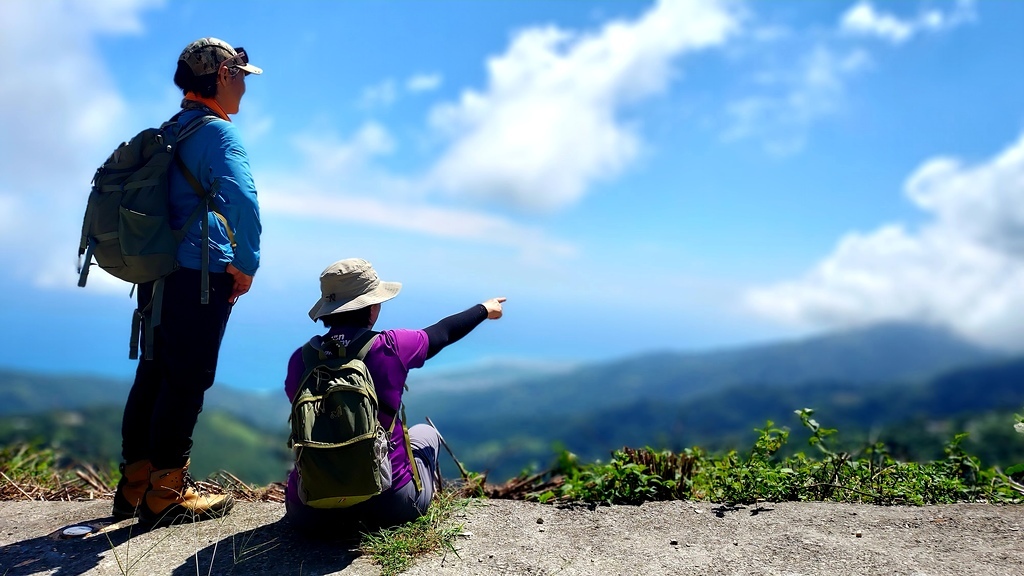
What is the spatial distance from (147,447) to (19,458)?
3.35 meters

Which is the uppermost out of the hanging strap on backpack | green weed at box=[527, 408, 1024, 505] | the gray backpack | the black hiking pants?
the gray backpack

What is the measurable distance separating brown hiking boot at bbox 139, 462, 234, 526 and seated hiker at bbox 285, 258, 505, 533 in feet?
2.99

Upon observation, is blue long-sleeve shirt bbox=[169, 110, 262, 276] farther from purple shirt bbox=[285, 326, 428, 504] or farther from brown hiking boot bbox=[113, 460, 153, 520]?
brown hiking boot bbox=[113, 460, 153, 520]

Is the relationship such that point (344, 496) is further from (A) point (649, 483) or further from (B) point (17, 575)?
(A) point (649, 483)

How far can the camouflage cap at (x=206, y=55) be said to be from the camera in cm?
467

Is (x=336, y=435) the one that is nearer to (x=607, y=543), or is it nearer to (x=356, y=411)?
(x=356, y=411)

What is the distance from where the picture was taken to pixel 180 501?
16.7ft

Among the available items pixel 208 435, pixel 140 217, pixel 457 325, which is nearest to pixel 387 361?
pixel 457 325

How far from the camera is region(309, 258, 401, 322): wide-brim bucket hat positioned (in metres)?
4.42

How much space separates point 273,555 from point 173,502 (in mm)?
984

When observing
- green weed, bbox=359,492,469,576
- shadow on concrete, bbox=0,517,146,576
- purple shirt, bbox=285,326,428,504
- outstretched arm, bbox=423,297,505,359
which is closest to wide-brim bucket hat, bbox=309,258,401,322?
purple shirt, bbox=285,326,428,504

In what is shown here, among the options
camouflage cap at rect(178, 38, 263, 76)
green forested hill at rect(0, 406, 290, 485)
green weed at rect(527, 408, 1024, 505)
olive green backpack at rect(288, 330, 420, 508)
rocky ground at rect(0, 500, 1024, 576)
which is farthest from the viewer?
green forested hill at rect(0, 406, 290, 485)

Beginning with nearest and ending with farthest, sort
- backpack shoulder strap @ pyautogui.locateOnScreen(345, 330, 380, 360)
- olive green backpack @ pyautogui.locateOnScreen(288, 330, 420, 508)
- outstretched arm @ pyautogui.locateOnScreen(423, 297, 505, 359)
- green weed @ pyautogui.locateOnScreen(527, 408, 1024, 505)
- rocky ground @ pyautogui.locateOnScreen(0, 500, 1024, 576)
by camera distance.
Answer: olive green backpack @ pyautogui.locateOnScreen(288, 330, 420, 508) → backpack shoulder strap @ pyautogui.locateOnScreen(345, 330, 380, 360) → rocky ground @ pyautogui.locateOnScreen(0, 500, 1024, 576) → outstretched arm @ pyautogui.locateOnScreen(423, 297, 505, 359) → green weed @ pyautogui.locateOnScreen(527, 408, 1024, 505)

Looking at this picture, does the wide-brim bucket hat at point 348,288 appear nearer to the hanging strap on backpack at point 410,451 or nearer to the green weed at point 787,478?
the hanging strap on backpack at point 410,451
